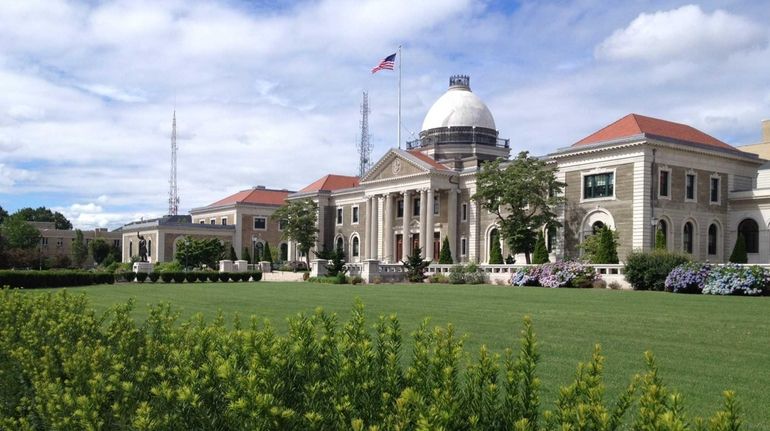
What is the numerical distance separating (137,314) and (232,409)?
15432 millimetres

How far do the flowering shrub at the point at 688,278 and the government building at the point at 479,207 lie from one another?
44.8 ft

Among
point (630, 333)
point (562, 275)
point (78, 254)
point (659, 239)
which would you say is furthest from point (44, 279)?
point (78, 254)

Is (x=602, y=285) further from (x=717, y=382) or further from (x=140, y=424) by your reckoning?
(x=140, y=424)

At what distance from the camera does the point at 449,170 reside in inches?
2564

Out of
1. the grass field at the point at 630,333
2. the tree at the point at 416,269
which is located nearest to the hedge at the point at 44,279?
the grass field at the point at 630,333

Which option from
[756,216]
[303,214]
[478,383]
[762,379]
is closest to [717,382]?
[762,379]

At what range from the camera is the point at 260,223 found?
318 feet

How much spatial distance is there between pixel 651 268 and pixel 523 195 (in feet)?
58.6

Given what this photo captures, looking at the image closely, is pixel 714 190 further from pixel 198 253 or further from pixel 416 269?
pixel 198 253

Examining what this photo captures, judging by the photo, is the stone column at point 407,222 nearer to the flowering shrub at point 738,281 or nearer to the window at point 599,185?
the window at point 599,185

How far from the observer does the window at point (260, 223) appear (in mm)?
96500

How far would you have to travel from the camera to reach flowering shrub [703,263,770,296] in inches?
1220

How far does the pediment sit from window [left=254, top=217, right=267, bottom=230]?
90.7ft

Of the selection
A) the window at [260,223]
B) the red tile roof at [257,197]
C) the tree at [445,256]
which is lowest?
the tree at [445,256]
